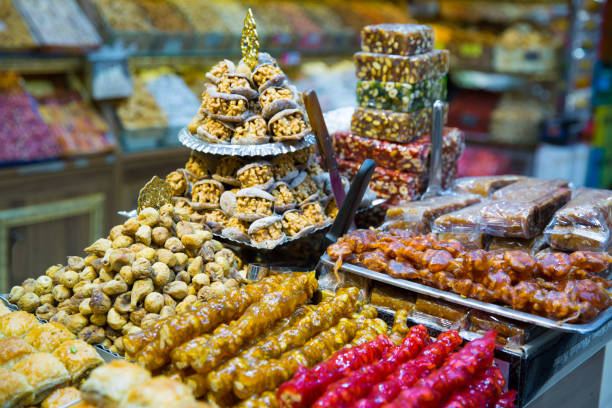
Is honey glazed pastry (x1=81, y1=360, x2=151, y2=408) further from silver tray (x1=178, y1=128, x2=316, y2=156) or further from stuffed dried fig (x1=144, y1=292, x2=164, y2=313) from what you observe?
silver tray (x1=178, y1=128, x2=316, y2=156)

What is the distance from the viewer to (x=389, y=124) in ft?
7.12

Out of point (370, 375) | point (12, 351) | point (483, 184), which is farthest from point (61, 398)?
point (483, 184)

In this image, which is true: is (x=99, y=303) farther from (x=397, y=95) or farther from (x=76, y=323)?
(x=397, y=95)

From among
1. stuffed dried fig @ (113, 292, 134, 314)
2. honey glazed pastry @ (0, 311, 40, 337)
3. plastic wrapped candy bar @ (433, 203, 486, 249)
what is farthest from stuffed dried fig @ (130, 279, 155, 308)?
plastic wrapped candy bar @ (433, 203, 486, 249)

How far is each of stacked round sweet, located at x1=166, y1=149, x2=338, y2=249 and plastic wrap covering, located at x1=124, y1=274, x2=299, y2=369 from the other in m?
0.33

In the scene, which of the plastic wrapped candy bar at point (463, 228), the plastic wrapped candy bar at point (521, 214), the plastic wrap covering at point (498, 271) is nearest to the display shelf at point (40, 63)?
the plastic wrap covering at point (498, 271)

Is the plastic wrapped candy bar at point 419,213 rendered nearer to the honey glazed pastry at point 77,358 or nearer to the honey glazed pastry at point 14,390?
the honey glazed pastry at point 77,358

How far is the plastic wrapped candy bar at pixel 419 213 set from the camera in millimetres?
1894

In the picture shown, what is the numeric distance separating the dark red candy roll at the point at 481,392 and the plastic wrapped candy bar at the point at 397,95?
46.0 inches

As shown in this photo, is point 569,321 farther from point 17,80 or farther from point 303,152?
point 17,80

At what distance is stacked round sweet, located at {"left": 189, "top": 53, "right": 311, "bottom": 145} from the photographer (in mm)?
1817

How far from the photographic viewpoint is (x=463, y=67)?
201 inches

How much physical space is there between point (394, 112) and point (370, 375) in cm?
125

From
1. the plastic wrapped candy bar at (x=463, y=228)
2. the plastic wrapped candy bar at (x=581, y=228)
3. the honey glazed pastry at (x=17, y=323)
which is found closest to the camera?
the honey glazed pastry at (x=17, y=323)
